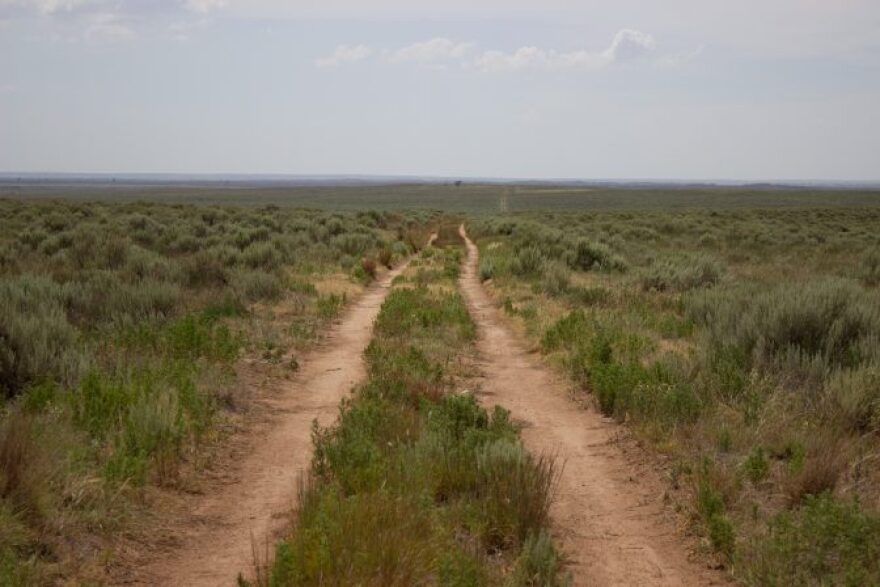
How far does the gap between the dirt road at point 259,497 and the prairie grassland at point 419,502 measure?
1.00ft

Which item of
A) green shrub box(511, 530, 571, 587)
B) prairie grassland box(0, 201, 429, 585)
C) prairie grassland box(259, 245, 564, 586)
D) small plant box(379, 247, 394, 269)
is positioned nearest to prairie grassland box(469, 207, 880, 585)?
green shrub box(511, 530, 571, 587)

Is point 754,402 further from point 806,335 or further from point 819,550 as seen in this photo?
point 819,550

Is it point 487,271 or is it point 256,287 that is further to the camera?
point 487,271

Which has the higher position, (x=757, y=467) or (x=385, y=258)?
(x=757, y=467)

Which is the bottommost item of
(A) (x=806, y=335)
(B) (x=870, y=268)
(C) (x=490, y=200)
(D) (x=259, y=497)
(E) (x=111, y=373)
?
(D) (x=259, y=497)

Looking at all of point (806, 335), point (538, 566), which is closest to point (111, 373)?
point (538, 566)

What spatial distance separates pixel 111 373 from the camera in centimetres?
826

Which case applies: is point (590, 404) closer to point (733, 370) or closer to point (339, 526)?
point (733, 370)

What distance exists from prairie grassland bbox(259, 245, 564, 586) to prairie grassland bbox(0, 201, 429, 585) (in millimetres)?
1313

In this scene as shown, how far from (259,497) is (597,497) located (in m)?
2.77

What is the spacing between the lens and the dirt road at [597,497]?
16.1ft

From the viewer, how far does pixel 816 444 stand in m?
6.06

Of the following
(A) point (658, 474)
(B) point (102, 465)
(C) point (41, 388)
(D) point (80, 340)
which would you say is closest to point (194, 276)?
(D) point (80, 340)

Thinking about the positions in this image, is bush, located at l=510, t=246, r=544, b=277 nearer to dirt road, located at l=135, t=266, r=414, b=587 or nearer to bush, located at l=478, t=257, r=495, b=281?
bush, located at l=478, t=257, r=495, b=281
